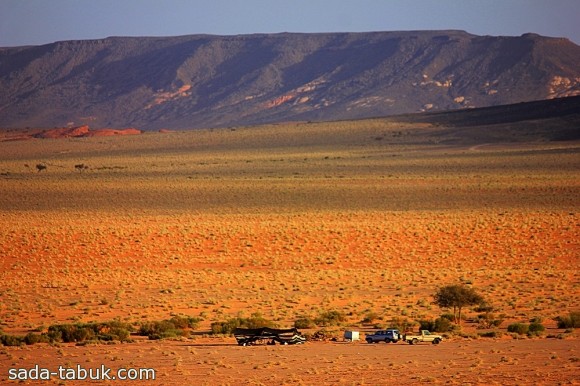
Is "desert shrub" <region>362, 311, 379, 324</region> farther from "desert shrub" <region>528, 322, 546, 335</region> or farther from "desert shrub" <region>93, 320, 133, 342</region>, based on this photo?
"desert shrub" <region>93, 320, 133, 342</region>

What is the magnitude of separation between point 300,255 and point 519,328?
1656 cm

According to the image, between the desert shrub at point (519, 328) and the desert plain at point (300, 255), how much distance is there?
0.36m

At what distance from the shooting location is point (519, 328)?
2334 centimetres

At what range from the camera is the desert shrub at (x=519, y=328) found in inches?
914

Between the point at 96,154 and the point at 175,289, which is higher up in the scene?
the point at 96,154

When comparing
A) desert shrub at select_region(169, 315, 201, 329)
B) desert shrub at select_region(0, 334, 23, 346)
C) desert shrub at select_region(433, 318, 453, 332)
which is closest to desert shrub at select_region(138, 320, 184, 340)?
desert shrub at select_region(169, 315, 201, 329)

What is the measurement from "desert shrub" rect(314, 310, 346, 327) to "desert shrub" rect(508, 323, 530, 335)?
4147 millimetres

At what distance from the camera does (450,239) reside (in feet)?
138

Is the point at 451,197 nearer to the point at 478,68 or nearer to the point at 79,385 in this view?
the point at 79,385

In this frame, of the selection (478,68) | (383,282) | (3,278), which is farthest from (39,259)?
(478,68)

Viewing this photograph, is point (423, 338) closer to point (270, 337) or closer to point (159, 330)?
point (270, 337)

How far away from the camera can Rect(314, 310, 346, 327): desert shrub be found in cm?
2497

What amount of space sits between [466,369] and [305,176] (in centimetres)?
5054

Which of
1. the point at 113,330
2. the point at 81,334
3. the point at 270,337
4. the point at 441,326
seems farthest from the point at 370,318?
the point at 81,334
